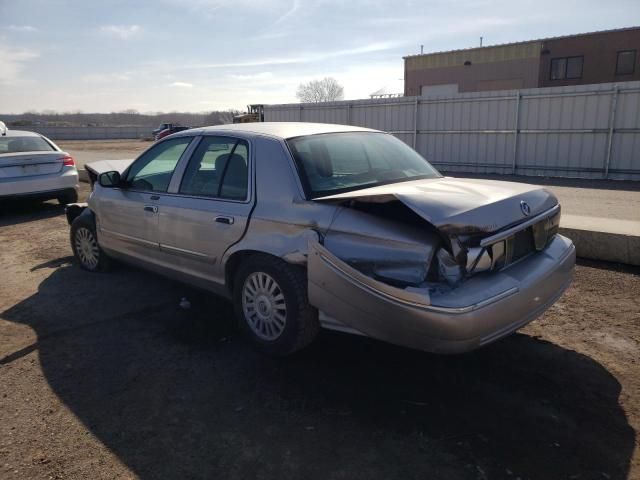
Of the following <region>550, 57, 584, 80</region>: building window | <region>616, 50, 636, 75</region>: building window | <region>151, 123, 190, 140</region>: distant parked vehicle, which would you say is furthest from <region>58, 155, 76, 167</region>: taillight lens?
<region>616, 50, 636, 75</region>: building window

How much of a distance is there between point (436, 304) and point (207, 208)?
2.09 m

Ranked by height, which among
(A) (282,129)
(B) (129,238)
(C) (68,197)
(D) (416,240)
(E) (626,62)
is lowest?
(C) (68,197)

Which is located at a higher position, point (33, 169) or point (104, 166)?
point (104, 166)

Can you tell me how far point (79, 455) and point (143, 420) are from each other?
15.4 inches

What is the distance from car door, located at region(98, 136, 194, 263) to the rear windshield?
5369 millimetres

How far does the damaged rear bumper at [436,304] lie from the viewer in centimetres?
283

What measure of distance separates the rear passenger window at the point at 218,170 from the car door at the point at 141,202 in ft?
0.79

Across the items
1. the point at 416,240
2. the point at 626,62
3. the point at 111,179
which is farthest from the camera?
the point at 626,62

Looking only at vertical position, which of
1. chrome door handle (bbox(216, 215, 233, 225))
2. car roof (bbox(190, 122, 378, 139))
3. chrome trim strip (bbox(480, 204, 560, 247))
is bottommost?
chrome door handle (bbox(216, 215, 233, 225))

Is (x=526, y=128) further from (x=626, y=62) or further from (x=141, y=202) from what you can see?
(x=626, y=62)

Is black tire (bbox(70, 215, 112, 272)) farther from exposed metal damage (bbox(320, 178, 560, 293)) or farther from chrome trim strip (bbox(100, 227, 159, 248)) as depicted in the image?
exposed metal damage (bbox(320, 178, 560, 293))

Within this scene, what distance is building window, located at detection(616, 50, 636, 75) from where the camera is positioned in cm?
3341

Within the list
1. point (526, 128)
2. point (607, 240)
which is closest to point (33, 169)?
point (607, 240)

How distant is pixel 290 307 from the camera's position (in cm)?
352
